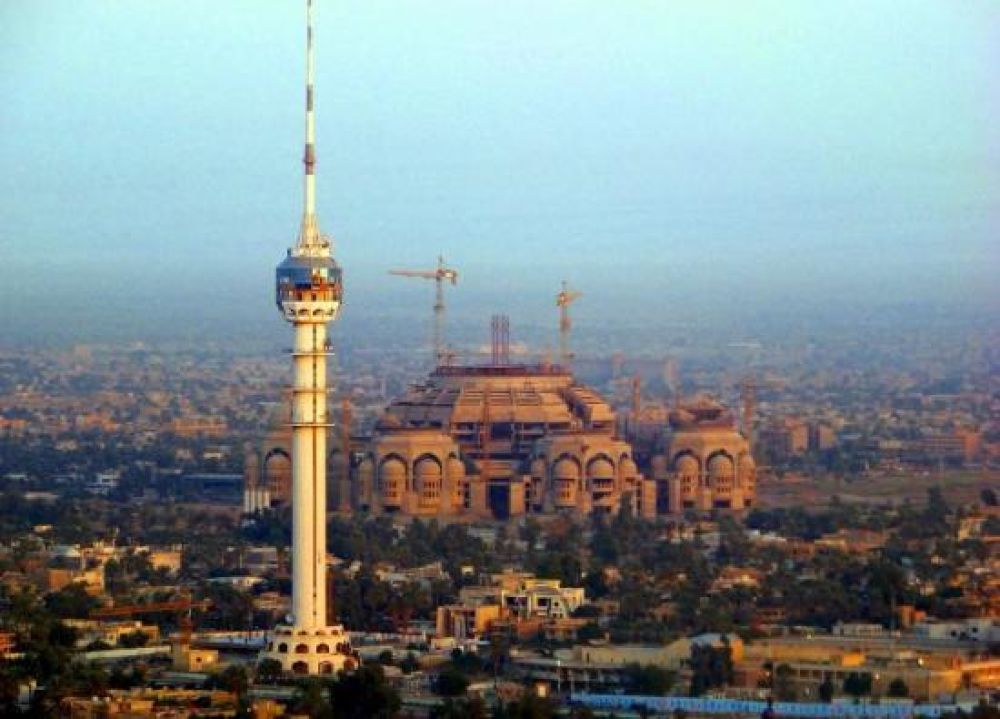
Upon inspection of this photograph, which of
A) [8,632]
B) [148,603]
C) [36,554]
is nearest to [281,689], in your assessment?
[8,632]

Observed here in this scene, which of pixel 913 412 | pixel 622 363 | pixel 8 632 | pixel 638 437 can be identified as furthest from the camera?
pixel 622 363

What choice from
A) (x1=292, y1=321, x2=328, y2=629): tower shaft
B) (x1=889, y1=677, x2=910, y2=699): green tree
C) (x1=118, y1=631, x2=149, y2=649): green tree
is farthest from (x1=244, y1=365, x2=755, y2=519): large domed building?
(x1=889, y1=677, x2=910, y2=699): green tree

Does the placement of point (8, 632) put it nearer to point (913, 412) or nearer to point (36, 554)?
point (36, 554)

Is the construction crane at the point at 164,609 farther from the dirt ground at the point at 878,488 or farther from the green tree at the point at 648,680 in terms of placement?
the dirt ground at the point at 878,488

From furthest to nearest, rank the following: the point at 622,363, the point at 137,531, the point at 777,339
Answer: the point at 777,339, the point at 622,363, the point at 137,531

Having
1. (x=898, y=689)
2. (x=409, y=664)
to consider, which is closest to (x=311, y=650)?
(x=409, y=664)

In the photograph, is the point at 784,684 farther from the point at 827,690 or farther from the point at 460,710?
the point at 460,710

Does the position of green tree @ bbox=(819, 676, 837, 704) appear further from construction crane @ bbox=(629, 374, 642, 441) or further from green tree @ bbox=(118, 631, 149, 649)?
construction crane @ bbox=(629, 374, 642, 441)
